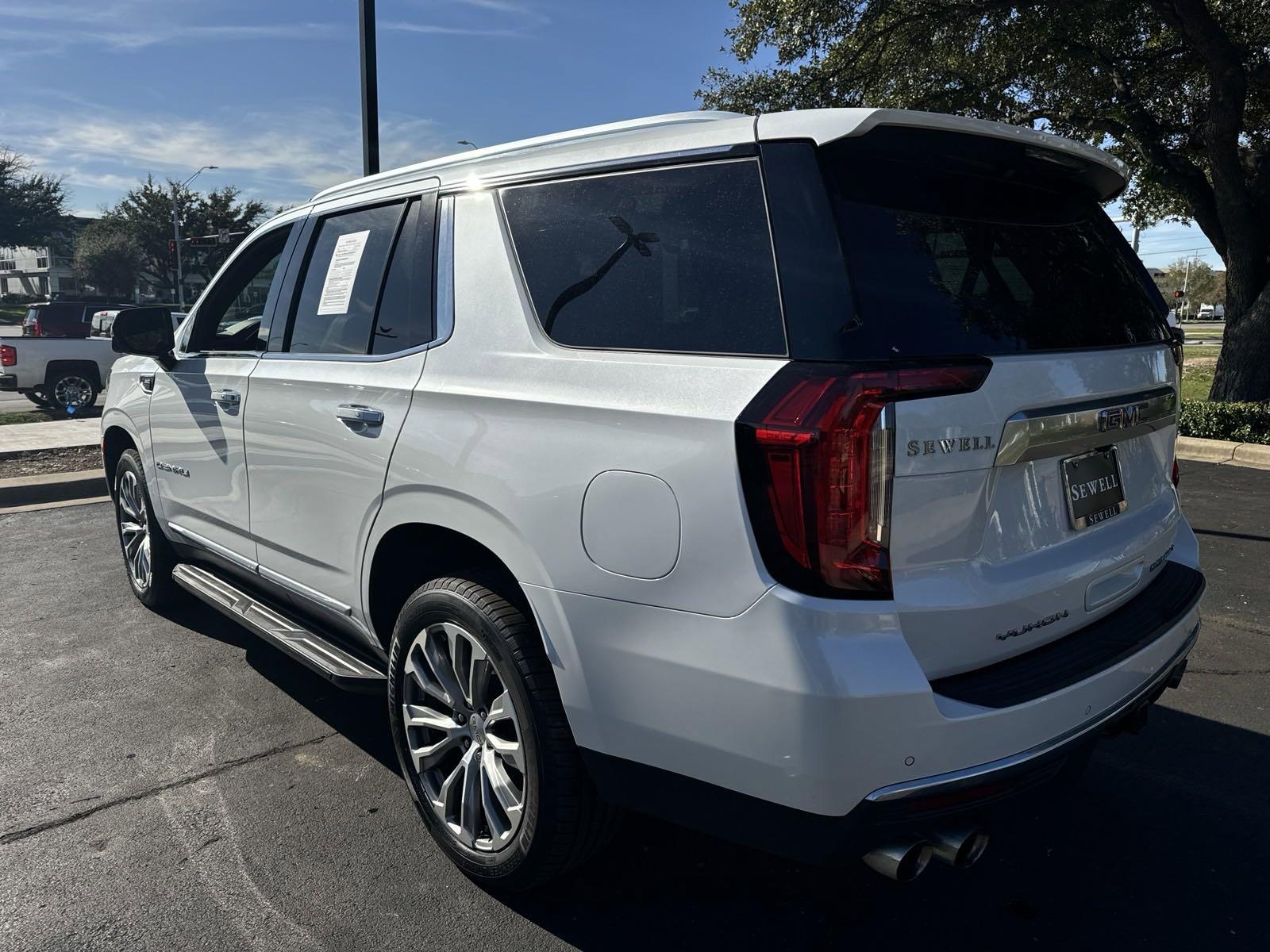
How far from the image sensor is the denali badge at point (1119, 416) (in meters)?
2.35

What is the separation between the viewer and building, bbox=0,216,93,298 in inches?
3413

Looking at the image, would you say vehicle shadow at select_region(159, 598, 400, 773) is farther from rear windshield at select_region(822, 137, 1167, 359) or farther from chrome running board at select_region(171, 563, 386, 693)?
rear windshield at select_region(822, 137, 1167, 359)

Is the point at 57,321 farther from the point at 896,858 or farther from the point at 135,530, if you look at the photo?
the point at 896,858

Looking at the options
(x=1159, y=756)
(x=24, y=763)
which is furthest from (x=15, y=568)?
(x=1159, y=756)

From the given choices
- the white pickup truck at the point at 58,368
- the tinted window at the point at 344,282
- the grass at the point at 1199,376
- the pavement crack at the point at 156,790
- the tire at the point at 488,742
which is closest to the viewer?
the tire at the point at 488,742

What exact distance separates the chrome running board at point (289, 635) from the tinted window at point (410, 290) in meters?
1.01

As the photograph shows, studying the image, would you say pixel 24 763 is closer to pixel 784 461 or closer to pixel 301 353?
pixel 301 353

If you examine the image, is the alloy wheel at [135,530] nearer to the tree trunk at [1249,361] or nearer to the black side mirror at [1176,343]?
the black side mirror at [1176,343]

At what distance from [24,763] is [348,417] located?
5.83ft

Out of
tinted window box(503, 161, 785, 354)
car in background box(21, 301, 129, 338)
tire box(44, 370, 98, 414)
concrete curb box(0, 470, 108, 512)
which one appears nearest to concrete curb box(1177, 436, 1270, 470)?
tinted window box(503, 161, 785, 354)

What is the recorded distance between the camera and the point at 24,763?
11.2 ft

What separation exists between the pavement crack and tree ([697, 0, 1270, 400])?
39.3 ft

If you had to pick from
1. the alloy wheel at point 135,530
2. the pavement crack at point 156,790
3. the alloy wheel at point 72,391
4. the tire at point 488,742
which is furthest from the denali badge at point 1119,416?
the alloy wheel at point 72,391

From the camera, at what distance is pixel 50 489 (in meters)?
8.18
